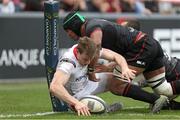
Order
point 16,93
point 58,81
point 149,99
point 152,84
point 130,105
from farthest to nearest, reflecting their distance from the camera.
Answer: point 16,93
point 130,105
point 152,84
point 149,99
point 58,81

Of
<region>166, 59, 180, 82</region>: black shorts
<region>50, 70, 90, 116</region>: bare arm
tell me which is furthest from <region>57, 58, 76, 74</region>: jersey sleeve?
<region>166, 59, 180, 82</region>: black shorts

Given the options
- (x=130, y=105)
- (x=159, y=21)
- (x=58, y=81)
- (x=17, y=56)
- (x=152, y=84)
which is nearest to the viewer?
(x=58, y=81)

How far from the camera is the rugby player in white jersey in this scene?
9.39 m

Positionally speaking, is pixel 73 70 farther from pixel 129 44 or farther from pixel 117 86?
pixel 129 44

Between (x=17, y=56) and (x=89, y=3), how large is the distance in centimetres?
400

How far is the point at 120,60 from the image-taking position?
32.1ft

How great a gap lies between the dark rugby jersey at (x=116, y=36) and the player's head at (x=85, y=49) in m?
0.81

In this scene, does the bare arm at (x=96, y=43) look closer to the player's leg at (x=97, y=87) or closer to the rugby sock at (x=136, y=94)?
the player's leg at (x=97, y=87)

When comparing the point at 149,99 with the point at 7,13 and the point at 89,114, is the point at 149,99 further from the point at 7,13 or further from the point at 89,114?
the point at 7,13

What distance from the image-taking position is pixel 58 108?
34.7 feet

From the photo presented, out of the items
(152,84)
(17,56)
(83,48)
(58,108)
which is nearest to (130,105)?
(152,84)

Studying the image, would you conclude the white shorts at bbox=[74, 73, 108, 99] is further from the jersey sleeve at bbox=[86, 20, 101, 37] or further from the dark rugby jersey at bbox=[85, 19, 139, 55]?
the jersey sleeve at bbox=[86, 20, 101, 37]

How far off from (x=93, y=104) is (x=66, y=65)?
0.67 metres

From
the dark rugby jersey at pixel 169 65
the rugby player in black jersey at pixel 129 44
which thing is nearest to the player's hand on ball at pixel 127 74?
the rugby player in black jersey at pixel 129 44
